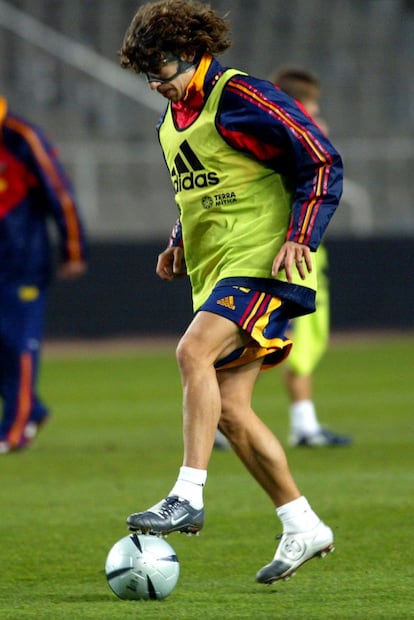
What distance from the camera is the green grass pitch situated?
446 centimetres

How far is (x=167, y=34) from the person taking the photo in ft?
16.2

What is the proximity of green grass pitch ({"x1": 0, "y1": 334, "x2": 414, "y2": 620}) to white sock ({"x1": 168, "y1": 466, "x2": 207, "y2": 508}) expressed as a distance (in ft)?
1.04

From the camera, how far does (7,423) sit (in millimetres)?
9234

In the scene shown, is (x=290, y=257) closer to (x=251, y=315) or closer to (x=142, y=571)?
(x=251, y=315)

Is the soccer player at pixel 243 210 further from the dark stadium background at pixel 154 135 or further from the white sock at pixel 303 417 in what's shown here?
the dark stadium background at pixel 154 135

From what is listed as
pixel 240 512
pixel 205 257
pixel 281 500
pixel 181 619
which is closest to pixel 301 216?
pixel 205 257

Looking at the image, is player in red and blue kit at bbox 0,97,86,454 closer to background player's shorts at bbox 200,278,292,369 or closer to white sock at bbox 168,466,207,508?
background player's shorts at bbox 200,278,292,369

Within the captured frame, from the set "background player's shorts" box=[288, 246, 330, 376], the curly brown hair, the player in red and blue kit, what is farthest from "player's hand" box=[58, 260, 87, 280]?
the curly brown hair

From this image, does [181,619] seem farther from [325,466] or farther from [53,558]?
[325,466]

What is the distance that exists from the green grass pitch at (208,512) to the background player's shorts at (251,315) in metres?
0.81

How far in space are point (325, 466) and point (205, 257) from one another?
3401mm

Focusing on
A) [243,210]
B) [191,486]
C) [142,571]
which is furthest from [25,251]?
[142,571]

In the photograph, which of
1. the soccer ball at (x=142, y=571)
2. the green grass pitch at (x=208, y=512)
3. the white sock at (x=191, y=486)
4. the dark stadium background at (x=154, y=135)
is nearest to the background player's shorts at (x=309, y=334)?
the green grass pitch at (x=208, y=512)

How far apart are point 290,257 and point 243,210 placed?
33cm
